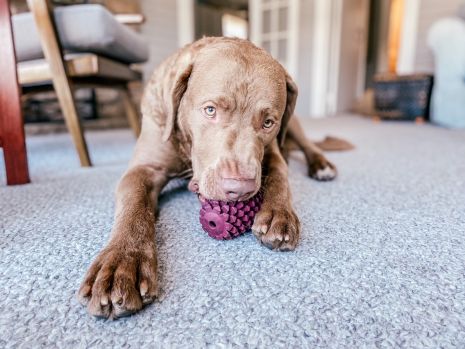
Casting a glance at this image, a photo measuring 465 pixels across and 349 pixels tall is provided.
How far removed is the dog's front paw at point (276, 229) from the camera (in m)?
0.92

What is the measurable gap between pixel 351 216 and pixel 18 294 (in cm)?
101

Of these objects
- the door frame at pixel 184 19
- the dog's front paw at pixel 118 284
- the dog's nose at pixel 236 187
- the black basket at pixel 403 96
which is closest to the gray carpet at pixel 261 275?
the dog's front paw at pixel 118 284

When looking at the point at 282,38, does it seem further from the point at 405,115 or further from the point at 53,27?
the point at 53,27

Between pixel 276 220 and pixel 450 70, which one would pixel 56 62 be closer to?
pixel 276 220

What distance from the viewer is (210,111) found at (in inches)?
43.2

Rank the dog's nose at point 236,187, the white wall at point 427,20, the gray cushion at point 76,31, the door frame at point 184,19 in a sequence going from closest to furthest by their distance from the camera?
the dog's nose at point 236,187, the gray cushion at point 76,31, the white wall at point 427,20, the door frame at point 184,19

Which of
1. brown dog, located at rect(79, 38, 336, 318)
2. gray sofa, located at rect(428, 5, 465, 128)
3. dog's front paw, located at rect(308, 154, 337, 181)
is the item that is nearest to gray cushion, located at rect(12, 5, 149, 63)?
brown dog, located at rect(79, 38, 336, 318)

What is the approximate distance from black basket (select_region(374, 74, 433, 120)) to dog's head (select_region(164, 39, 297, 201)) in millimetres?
3995

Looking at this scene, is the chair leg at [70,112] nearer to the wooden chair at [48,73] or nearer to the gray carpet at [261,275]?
the wooden chair at [48,73]

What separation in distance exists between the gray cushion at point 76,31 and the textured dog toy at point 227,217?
1362 mm

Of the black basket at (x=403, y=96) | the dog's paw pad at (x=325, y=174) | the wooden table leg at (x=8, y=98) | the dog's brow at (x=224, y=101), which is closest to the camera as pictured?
the dog's brow at (x=224, y=101)

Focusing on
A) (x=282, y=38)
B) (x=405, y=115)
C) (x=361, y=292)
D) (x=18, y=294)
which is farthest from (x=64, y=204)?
(x=282, y=38)

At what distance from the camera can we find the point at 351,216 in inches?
48.1

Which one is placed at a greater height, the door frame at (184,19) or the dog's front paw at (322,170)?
the door frame at (184,19)
